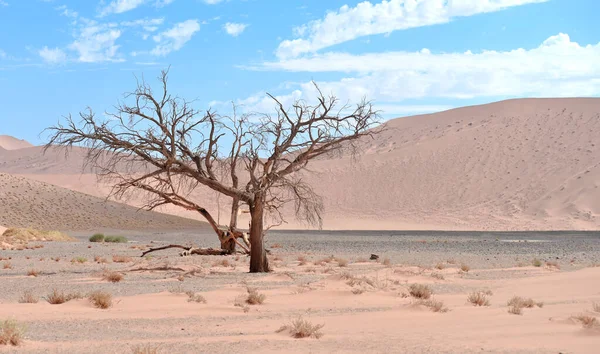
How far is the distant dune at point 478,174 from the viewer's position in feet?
239

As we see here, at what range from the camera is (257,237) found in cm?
Result: 1916

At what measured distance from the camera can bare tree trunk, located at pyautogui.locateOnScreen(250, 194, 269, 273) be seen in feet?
61.9

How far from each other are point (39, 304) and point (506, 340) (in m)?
8.14

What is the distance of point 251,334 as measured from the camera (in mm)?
10117

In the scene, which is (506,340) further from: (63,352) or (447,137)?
(447,137)

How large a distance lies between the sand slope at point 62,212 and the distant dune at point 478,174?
4.32 metres

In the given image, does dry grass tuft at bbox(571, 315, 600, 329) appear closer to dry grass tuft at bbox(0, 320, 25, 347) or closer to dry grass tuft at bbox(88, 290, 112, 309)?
dry grass tuft at bbox(0, 320, 25, 347)

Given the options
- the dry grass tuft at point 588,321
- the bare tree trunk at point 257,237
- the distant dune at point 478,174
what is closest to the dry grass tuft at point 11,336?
the dry grass tuft at point 588,321

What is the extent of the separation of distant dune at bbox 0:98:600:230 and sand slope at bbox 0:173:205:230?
432 centimetres

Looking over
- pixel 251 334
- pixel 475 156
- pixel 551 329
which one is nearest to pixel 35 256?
pixel 251 334

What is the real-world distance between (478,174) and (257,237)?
6768cm

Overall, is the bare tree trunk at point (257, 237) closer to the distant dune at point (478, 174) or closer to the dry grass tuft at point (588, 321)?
the dry grass tuft at point (588, 321)

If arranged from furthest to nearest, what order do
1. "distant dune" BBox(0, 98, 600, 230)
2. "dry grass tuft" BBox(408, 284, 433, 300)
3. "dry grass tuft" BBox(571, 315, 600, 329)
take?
"distant dune" BBox(0, 98, 600, 230) → "dry grass tuft" BBox(408, 284, 433, 300) → "dry grass tuft" BBox(571, 315, 600, 329)

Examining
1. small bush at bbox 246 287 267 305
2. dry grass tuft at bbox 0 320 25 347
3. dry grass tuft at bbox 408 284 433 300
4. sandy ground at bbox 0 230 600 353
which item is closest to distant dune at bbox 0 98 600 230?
sandy ground at bbox 0 230 600 353
